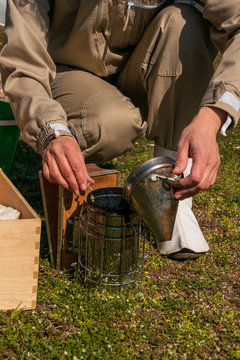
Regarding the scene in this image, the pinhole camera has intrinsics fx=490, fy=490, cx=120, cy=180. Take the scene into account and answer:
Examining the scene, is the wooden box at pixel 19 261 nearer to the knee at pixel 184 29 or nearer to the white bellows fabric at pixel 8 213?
the white bellows fabric at pixel 8 213

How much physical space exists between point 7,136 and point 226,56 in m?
1.68

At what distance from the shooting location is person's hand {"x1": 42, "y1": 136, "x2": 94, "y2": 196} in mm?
2108

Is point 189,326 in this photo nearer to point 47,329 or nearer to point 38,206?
point 47,329

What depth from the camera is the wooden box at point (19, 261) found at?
6.97 feet

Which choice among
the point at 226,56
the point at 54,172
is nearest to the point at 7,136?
the point at 54,172

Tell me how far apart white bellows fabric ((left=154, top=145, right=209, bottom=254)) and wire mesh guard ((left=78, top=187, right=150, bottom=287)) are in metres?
0.35

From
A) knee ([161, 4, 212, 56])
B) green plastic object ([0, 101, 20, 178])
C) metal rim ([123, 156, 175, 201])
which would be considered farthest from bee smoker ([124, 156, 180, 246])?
green plastic object ([0, 101, 20, 178])

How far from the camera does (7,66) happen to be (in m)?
2.46

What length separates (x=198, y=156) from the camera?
204cm

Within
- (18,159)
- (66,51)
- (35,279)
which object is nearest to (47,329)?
(35,279)

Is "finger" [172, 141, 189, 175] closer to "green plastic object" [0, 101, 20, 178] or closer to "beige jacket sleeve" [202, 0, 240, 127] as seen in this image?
"beige jacket sleeve" [202, 0, 240, 127]

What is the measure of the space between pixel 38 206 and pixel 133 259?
3.60ft

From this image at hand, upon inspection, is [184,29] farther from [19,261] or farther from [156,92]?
[19,261]

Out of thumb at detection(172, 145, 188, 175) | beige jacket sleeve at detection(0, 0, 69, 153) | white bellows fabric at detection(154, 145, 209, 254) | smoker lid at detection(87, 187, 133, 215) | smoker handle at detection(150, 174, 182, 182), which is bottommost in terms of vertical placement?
white bellows fabric at detection(154, 145, 209, 254)
